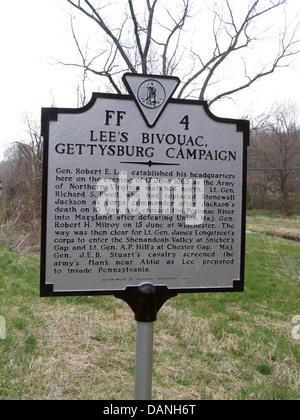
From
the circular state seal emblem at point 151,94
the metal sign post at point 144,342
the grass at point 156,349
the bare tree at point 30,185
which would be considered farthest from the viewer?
the bare tree at point 30,185

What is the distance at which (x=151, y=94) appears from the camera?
267 centimetres

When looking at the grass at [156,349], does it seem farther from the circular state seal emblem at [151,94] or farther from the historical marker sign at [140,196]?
the circular state seal emblem at [151,94]

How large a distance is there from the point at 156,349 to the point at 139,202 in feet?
8.03

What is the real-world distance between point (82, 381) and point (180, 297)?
13.1ft

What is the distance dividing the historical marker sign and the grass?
1.33 meters

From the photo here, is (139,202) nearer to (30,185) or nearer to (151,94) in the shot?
(151,94)

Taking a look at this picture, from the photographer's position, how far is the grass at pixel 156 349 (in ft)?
11.2

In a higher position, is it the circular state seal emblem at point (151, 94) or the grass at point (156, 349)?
the circular state seal emblem at point (151, 94)

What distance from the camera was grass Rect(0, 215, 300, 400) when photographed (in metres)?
3.41

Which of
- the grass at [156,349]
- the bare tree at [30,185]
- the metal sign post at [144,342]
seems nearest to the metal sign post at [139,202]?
the metal sign post at [144,342]

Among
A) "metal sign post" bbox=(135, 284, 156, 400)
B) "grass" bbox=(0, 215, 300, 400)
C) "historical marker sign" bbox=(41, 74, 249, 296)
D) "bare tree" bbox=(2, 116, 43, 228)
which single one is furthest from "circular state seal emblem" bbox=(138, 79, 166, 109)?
"bare tree" bbox=(2, 116, 43, 228)

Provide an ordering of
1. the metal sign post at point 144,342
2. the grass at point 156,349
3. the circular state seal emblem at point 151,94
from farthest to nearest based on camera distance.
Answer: the grass at point 156,349, the circular state seal emblem at point 151,94, the metal sign post at point 144,342

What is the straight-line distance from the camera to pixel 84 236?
257cm

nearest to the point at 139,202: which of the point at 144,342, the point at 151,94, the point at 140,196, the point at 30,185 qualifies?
the point at 140,196
